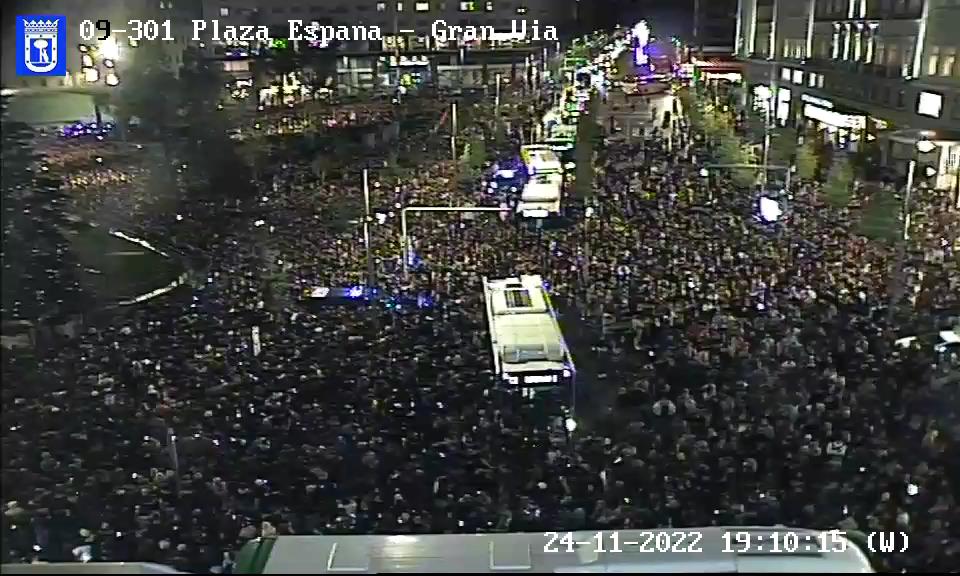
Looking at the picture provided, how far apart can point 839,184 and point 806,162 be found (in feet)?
0.54

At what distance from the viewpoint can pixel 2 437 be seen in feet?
6.97

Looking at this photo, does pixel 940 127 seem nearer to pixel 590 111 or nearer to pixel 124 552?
pixel 590 111

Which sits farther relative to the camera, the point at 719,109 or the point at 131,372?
the point at 719,109

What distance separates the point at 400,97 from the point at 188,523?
1837 mm

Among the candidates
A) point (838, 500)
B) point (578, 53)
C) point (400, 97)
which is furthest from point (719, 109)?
point (838, 500)

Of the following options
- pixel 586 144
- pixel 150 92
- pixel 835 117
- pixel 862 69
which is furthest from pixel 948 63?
pixel 150 92

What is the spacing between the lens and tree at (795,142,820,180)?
3217 millimetres

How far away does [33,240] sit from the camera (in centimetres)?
282

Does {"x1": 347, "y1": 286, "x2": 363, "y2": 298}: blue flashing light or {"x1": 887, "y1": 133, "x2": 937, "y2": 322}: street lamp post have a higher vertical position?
{"x1": 887, "y1": 133, "x2": 937, "y2": 322}: street lamp post

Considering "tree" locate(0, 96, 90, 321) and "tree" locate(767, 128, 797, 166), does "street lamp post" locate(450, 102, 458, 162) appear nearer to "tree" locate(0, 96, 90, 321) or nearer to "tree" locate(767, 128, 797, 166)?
"tree" locate(767, 128, 797, 166)

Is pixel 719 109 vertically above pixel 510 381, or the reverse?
pixel 719 109

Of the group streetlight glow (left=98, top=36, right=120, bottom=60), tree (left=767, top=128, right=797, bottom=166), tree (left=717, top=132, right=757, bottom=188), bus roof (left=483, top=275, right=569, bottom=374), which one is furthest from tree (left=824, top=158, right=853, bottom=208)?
streetlight glow (left=98, top=36, right=120, bottom=60)

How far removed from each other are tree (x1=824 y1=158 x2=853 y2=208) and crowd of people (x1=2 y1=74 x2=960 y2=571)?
7cm

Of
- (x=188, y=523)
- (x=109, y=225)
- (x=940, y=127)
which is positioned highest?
(x=940, y=127)
